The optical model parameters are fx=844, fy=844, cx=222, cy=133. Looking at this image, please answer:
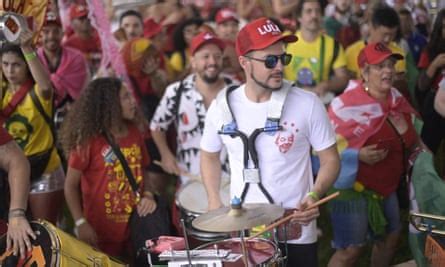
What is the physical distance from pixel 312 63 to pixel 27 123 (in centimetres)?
251

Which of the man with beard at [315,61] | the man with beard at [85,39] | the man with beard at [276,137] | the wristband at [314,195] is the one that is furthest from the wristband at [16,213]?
the man with beard at [85,39]

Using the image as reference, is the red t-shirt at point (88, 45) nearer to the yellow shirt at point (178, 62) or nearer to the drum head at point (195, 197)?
the yellow shirt at point (178, 62)

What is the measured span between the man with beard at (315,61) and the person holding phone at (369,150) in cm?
153

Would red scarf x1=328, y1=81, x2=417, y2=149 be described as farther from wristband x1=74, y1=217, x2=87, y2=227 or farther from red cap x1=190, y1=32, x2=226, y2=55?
wristband x1=74, y1=217, x2=87, y2=227

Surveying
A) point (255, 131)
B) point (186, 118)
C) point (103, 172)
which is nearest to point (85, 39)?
point (186, 118)

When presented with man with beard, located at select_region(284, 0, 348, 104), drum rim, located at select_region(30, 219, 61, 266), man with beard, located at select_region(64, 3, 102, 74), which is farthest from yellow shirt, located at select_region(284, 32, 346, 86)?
drum rim, located at select_region(30, 219, 61, 266)

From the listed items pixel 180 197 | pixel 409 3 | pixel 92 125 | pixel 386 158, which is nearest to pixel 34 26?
pixel 92 125

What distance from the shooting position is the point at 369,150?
5.26m

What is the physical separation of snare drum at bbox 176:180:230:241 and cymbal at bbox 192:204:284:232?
3.05 feet

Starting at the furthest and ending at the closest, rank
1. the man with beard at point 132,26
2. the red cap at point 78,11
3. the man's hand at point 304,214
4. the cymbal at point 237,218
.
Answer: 1. the man with beard at point 132,26
2. the red cap at point 78,11
3. the man's hand at point 304,214
4. the cymbal at point 237,218

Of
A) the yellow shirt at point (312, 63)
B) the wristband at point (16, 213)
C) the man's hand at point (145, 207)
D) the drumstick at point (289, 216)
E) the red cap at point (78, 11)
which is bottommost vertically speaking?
the man's hand at point (145, 207)

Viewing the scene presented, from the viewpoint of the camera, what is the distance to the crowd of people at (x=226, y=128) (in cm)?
435

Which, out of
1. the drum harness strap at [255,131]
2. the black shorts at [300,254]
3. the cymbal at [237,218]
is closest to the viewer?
the cymbal at [237,218]

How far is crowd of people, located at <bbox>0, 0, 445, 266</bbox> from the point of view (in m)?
4.35
